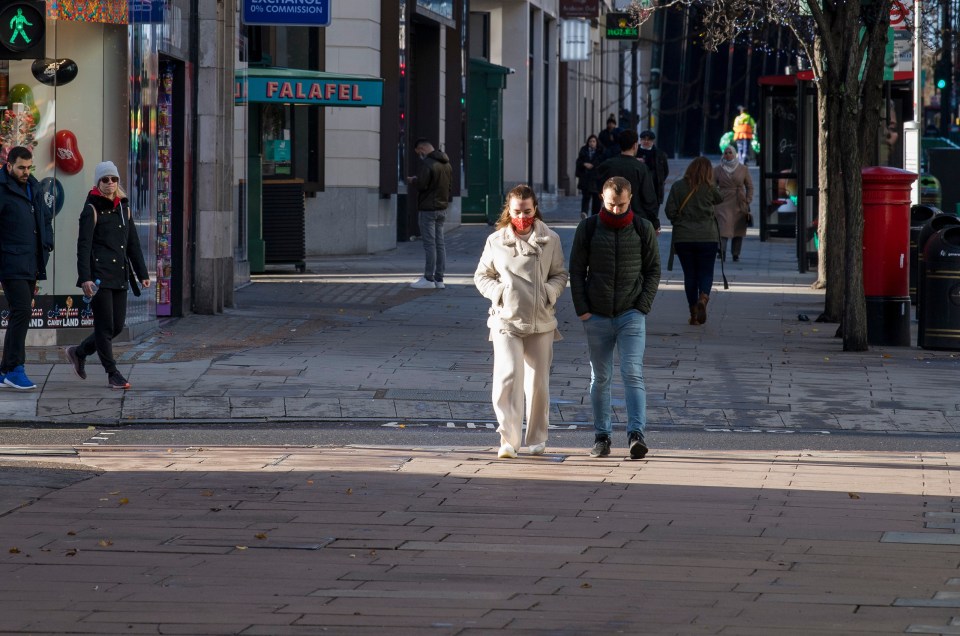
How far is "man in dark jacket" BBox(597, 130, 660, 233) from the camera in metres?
16.2

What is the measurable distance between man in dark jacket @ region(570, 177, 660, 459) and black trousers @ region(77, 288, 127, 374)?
3.79 m

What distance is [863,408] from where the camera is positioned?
11.2 m

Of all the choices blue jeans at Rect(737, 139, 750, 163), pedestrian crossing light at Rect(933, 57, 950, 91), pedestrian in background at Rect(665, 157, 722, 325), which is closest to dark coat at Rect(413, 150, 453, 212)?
pedestrian in background at Rect(665, 157, 722, 325)

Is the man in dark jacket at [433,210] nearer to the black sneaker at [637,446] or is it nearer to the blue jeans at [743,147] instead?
the black sneaker at [637,446]

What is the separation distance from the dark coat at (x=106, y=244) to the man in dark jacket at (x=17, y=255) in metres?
0.36

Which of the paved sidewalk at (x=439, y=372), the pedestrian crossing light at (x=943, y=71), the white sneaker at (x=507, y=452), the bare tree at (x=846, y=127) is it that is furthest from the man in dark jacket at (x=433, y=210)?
the pedestrian crossing light at (x=943, y=71)

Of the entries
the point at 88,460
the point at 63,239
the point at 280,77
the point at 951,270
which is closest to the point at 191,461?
the point at 88,460

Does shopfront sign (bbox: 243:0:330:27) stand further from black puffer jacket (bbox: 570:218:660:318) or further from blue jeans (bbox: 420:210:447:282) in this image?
black puffer jacket (bbox: 570:218:660:318)

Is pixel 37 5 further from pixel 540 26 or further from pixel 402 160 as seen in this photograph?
pixel 540 26

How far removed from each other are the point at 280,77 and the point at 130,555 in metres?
13.9

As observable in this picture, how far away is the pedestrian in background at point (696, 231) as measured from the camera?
52.7ft

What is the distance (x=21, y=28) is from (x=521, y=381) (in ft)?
19.9

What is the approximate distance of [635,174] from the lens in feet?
53.1

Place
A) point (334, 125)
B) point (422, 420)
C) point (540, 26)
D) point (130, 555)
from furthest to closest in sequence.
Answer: point (540, 26)
point (334, 125)
point (422, 420)
point (130, 555)
